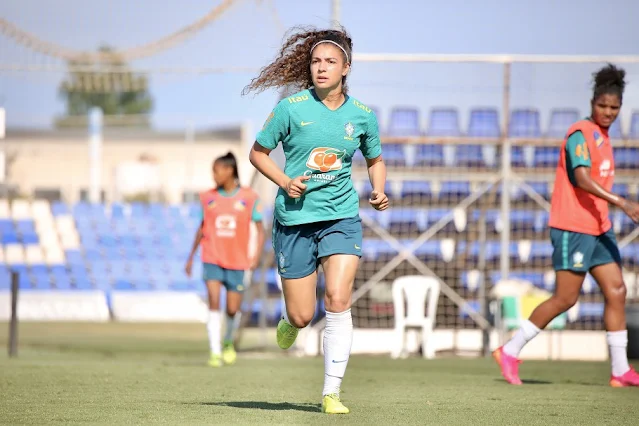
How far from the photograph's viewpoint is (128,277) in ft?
98.0

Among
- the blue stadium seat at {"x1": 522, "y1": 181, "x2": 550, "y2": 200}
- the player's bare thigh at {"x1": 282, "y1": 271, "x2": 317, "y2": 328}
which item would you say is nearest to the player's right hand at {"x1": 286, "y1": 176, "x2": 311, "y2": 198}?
the player's bare thigh at {"x1": 282, "y1": 271, "x2": 317, "y2": 328}

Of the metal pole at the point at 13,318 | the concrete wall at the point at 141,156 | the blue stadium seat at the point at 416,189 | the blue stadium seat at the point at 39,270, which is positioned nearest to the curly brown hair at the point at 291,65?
the metal pole at the point at 13,318

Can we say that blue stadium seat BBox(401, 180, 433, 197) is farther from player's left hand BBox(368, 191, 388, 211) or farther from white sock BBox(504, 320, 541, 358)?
player's left hand BBox(368, 191, 388, 211)

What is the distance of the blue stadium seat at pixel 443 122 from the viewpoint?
17.4 meters

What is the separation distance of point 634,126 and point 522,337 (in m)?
8.99

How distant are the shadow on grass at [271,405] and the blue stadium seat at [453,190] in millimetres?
10641

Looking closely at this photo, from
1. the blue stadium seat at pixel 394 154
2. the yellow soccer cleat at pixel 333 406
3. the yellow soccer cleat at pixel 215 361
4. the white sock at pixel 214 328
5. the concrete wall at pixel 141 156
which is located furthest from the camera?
the concrete wall at pixel 141 156

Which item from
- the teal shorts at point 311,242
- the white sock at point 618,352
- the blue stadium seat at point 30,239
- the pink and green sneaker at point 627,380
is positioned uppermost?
the teal shorts at point 311,242

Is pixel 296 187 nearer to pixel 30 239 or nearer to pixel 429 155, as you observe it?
pixel 429 155

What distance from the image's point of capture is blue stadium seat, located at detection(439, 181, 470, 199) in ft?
57.0

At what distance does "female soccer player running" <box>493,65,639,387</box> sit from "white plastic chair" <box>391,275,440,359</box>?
21.0ft

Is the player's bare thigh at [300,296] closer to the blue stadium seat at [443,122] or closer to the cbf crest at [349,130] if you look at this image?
the cbf crest at [349,130]

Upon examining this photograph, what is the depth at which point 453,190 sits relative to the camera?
17391mm

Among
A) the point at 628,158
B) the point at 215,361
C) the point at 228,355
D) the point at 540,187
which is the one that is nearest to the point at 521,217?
the point at 540,187
